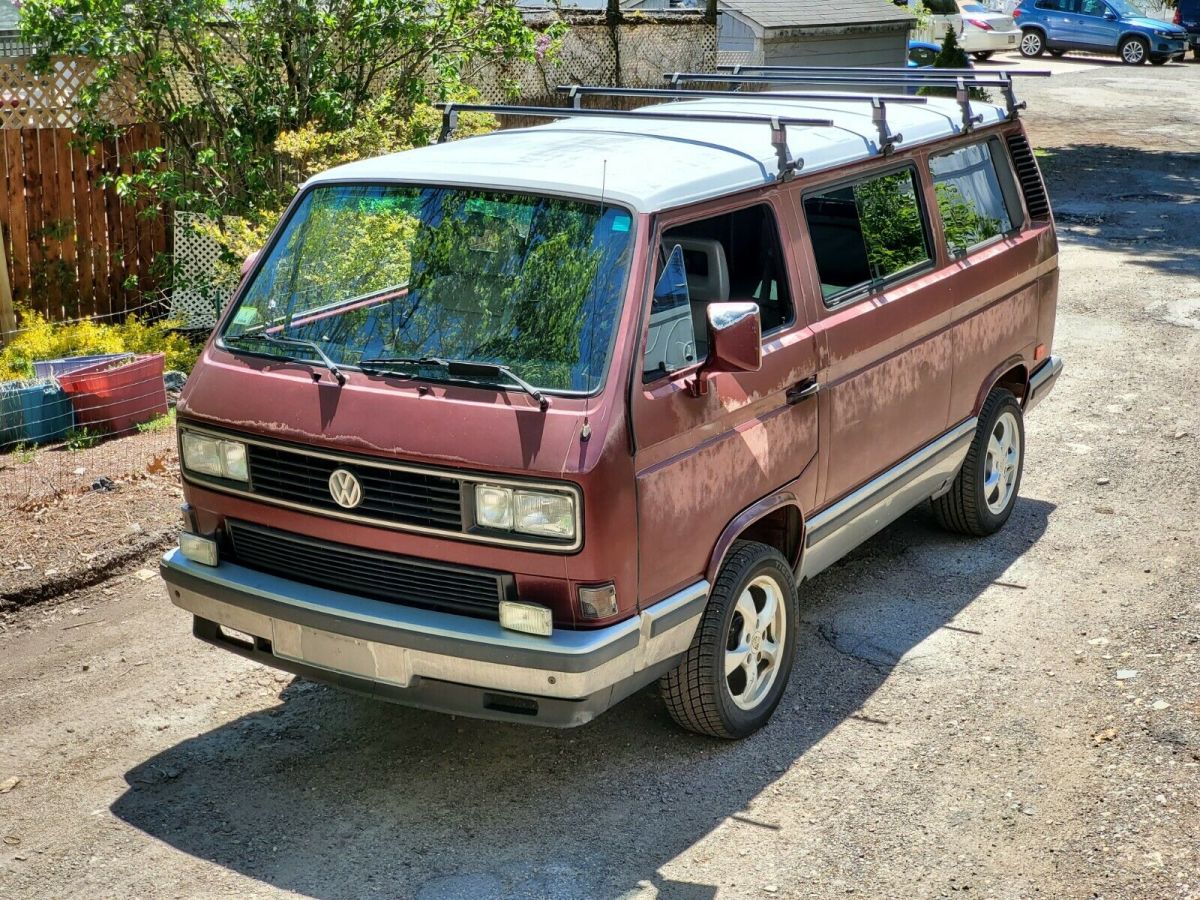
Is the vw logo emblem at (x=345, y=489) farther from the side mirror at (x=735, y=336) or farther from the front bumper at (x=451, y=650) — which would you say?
the side mirror at (x=735, y=336)

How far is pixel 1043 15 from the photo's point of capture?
3459 cm

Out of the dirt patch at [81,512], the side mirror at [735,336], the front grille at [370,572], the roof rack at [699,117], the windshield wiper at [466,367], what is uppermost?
the roof rack at [699,117]

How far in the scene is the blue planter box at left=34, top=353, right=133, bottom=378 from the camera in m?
8.50

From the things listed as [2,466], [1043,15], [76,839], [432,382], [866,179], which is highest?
[1043,15]

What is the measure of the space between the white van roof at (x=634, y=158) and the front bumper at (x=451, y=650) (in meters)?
1.46

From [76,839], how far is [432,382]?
1957mm

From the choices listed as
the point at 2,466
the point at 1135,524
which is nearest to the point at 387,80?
the point at 2,466

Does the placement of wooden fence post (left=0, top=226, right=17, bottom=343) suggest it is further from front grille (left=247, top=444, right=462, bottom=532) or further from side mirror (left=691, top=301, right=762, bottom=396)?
side mirror (left=691, top=301, right=762, bottom=396)

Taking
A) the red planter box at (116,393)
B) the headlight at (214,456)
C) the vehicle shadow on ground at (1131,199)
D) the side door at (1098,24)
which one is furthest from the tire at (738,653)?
the side door at (1098,24)

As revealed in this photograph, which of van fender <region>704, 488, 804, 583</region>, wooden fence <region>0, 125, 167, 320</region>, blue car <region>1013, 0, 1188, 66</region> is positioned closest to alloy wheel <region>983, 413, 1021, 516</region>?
van fender <region>704, 488, 804, 583</region>

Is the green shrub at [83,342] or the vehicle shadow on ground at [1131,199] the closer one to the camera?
the green shrub at [83,342]

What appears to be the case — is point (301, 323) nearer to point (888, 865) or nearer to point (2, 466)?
point (888, 865)

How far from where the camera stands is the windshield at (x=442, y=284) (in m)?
4.66

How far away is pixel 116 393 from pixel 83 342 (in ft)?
3.77
